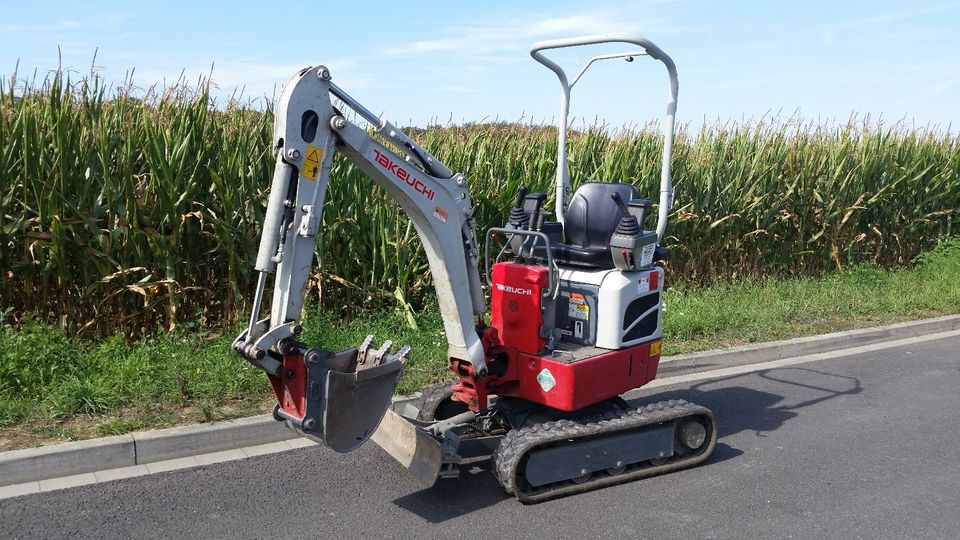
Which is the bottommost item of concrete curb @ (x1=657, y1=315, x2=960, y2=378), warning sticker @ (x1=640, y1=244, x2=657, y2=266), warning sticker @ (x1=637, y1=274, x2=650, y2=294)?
concrete curb @ (x1=657, y1=315, x2=960, y2=378)

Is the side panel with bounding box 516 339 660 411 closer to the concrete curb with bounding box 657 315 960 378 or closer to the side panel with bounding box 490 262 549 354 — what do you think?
the side panel with bounding box 490 262 549 354

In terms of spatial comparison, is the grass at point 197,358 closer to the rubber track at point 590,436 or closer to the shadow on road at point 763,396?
the shadow on road at point 763,396

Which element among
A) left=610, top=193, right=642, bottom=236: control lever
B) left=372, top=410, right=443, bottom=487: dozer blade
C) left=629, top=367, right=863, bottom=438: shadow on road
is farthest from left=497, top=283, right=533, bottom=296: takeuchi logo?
left=629, top=367, right=863, bottom=438: shadow on road

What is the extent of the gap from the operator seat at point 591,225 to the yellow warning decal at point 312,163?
76.9 inches

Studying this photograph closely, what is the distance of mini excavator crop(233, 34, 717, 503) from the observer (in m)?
4.64

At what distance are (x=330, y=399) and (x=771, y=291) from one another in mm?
8586

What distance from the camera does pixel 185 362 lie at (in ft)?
23.0

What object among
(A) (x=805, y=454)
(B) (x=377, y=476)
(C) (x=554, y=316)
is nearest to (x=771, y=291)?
(A) (x=805, y=454)

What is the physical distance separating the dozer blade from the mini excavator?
0.01 m

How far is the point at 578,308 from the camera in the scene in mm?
6020

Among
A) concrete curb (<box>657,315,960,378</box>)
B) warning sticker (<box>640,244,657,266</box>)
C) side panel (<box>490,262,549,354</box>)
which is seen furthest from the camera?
concrete curb (<box>657,315,960,378</box>)

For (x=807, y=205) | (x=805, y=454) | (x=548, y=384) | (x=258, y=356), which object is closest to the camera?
(x=258, y=356)

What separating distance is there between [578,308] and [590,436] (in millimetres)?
993

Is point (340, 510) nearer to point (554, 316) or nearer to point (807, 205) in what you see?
point (554, 316)
